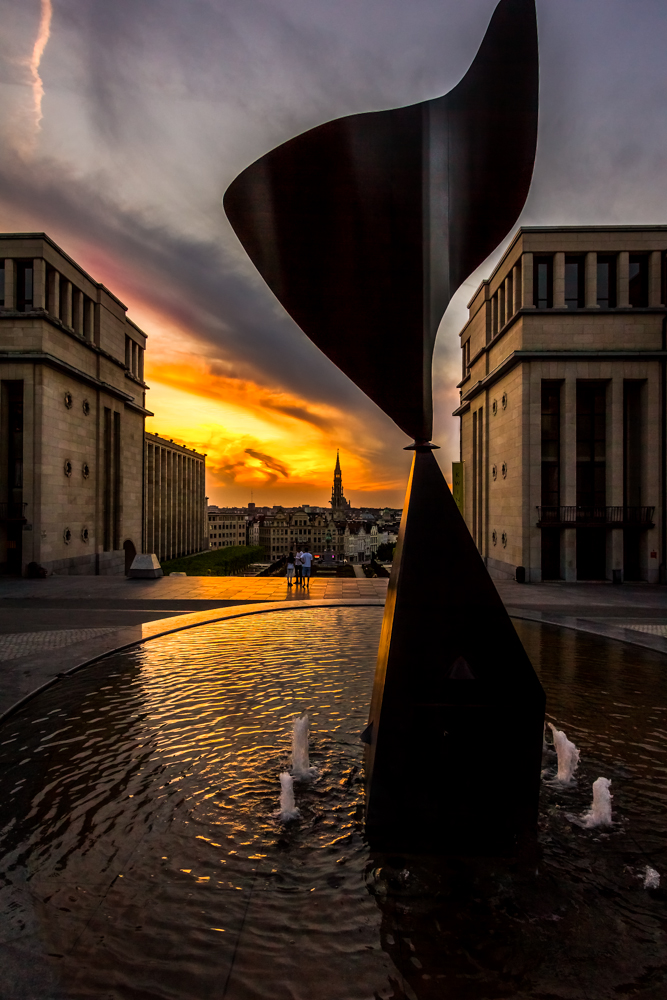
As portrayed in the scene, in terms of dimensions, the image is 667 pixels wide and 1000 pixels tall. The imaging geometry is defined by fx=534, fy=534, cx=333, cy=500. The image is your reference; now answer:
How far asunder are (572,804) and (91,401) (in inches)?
1198

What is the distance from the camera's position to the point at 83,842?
453 cm

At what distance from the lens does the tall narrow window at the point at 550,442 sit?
26344 millimetres

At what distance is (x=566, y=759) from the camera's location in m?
5.89

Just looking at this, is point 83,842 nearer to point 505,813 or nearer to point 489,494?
point 505,813

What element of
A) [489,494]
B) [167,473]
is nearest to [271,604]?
[489,494]

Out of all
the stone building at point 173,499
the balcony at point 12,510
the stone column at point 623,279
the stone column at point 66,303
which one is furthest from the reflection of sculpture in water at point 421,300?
the stone building at point 173,499

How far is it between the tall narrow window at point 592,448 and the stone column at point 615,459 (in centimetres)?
167

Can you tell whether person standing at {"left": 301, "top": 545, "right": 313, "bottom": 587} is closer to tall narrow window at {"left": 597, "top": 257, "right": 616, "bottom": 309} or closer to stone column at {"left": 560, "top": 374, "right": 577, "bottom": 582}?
stone column at {"left": 560, "top": 374, "right": 577, "bottom": 582}

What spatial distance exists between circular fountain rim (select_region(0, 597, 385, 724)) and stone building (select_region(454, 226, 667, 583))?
11.6 metres

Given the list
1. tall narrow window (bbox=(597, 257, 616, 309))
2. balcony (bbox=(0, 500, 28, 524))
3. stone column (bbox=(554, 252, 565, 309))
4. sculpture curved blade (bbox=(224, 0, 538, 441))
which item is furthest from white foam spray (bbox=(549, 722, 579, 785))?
balcony (bbox=(0, 500, 28, 524))

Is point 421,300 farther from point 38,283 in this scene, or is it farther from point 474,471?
point 474,471

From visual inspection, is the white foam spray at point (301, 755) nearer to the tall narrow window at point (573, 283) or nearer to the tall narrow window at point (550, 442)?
the tall narrow window at point (550, 442)

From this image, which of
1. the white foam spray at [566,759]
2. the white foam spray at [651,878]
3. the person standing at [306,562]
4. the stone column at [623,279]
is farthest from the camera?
the stone column at [623,279]

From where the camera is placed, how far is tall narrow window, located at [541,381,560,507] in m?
26.3
